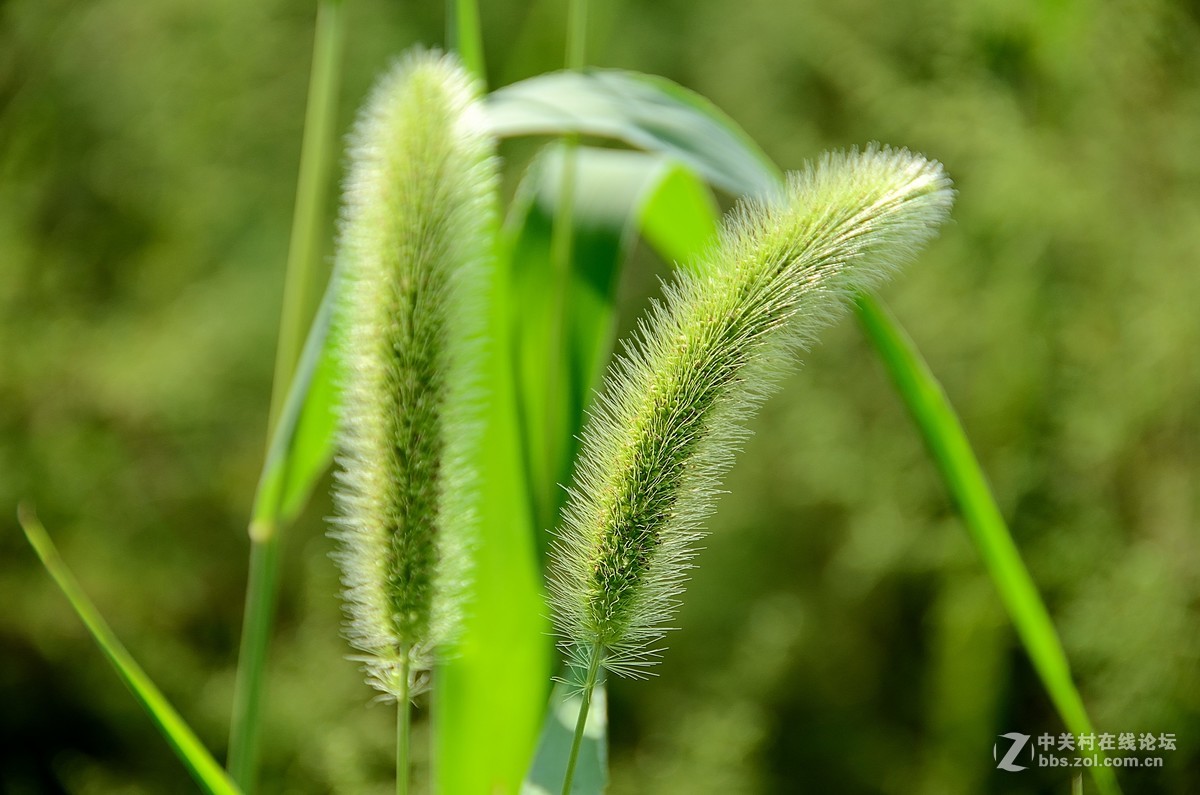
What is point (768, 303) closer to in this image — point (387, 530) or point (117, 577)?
point (387, 530)

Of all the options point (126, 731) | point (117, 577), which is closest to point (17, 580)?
point (117, 577)

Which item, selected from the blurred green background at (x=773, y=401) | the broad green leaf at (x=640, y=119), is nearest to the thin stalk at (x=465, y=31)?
the broad green leaf at (x=640, y=119)

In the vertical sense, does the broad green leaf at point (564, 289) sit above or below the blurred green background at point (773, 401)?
below

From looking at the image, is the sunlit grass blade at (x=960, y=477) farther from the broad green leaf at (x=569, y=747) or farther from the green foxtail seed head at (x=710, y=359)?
the broad green leaf at (x=569, y=747)

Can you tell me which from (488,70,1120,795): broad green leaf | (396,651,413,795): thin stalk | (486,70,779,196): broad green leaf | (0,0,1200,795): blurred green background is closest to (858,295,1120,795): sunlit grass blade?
(488,70,1120,795): broad green leaf

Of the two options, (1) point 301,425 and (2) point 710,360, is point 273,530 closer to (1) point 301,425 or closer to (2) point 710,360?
(1) point 301,425

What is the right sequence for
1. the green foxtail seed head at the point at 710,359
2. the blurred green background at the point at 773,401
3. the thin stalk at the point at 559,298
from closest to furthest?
the green foxtail seed head at the point at 710,359 < the thin stalk at the point at 559,298 < the blurred green background at the point at 773,401

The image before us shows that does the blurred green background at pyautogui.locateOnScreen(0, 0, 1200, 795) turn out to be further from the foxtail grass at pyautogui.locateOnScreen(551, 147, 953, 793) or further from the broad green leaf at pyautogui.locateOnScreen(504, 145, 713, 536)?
the foxtail grass at pyautogui.locateOnScreen(551, 147, 953, 793)
